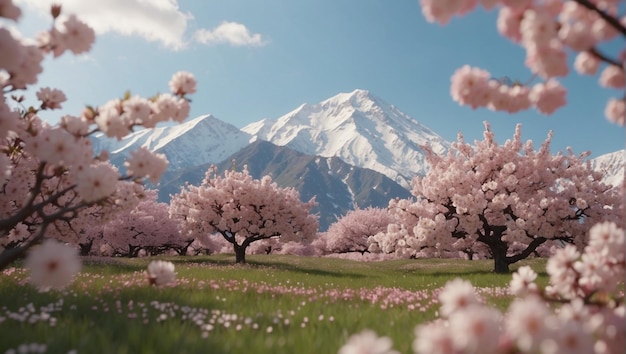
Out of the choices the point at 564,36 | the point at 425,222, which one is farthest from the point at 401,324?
the point at 425,222

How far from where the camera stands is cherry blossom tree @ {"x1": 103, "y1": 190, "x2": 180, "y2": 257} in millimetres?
43562

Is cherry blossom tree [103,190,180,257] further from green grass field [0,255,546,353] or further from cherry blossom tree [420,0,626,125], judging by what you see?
cherry blossom tree [420,0,626,125]

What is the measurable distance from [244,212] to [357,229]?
34.9 m

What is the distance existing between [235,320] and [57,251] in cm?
250

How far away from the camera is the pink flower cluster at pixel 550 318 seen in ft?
6.22

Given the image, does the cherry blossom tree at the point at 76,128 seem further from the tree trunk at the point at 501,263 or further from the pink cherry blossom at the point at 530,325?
the tree trunk at the point at 501,263

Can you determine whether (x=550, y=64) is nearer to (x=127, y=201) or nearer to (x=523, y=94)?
(x=523, y=94)

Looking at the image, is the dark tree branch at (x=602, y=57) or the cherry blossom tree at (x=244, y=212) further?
the cherry blossom tree at (x=244, y=212)

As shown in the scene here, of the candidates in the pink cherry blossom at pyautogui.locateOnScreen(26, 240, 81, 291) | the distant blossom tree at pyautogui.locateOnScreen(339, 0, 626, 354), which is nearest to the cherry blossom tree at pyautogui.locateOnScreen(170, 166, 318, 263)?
the pink cherry blossom at pyautogui.locateOnScreen(26, 240, 81, 291)

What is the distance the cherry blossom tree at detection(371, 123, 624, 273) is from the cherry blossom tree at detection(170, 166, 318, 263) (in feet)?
28.2

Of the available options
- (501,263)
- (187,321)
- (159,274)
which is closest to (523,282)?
(159,274)

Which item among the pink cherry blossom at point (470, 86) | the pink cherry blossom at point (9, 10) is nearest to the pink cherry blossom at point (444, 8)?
the pink cherry blossom at point (470, 86)

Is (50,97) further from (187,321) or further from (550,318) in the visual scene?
(550,318)

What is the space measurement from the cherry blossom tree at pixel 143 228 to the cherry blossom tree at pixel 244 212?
1337 cm
